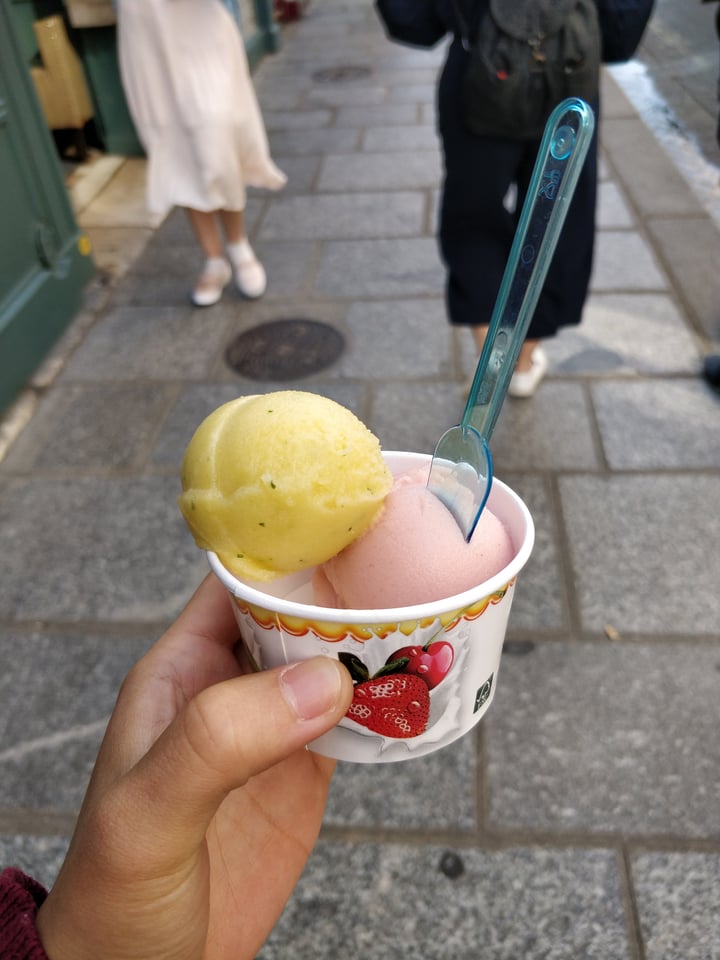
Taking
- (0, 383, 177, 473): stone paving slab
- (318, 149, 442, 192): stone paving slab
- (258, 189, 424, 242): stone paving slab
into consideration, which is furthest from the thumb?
(318, 149, 442, 192): stone paving slab

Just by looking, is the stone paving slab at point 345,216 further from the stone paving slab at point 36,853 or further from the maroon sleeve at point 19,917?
the maroon sleeve at point 19,917

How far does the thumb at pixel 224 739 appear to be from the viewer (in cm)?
102

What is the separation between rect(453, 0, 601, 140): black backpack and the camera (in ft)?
7.61

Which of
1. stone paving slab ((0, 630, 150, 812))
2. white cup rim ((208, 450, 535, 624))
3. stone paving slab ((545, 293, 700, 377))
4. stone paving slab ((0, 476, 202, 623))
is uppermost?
white cup rim ((208, 450, 535, 624))

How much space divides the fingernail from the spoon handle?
1.35ft

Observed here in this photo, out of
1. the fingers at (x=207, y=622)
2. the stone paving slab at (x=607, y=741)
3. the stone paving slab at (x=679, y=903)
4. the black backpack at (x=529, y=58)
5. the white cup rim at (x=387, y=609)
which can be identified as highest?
the black backpack at (x=529, y=58)

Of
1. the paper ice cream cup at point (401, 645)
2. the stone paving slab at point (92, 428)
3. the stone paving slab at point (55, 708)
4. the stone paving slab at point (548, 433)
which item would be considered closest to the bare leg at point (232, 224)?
the stone paving slab at point (92, 428)

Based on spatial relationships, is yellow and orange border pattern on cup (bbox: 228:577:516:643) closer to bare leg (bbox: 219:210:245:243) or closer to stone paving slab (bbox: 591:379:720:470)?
stone paving slab (bbox: 591:379:720:470)

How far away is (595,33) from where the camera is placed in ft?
7.80

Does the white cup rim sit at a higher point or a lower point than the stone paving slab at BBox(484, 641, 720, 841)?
higher

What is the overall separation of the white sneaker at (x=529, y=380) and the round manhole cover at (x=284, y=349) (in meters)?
0.90

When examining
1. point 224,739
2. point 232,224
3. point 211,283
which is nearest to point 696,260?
point 232,224

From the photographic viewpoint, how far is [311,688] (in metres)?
1.08

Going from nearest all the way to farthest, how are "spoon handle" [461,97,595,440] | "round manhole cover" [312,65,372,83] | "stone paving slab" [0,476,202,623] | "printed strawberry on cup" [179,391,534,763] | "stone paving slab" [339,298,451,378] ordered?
"spoon handle" [461,97,595,440]
"printed strawberry on cup" [179,391,534,763]
"stone paving slab" [0,476,202,623]
"stone paving slab" [339,298,451,378]
"round manhole cover" [312,65,372,83]
